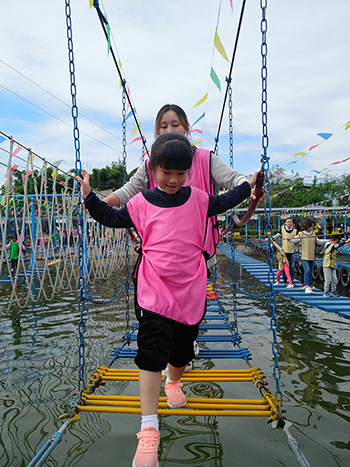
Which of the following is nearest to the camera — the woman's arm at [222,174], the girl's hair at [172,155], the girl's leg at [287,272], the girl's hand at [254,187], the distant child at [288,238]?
the girl's hair at [172,155]

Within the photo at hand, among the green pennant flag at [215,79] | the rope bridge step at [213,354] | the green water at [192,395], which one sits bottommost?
the green water at [192,395]

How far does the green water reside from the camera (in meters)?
1.79

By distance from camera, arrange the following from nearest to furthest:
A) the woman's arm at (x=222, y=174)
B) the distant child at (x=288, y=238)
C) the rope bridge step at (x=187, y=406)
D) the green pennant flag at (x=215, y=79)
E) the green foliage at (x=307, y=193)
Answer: the rope bridge step at (x=187, y=406) < the woman's arm at (x=222, y=174) < the green pennant flag at (x=215, y=79) < the distant child at (x=288, y=238) < the green foliage at (x=307, y=193)

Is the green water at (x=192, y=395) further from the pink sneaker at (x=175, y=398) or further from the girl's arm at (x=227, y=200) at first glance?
the girl's arm at (x=227, y=200)

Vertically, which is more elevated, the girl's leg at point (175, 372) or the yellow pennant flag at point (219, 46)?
the yellow pennant flag at point (219, 46)

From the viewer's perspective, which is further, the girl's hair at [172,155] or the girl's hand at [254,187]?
the girl's hand at [254,187]

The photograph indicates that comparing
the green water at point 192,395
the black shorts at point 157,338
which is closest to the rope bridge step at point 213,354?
the green water at point 192,395

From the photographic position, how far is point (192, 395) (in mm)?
2502

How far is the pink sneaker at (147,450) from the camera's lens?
1.34 metres

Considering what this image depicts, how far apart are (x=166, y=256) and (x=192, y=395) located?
134cm

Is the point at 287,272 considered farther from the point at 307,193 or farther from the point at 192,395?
the point at 307,193

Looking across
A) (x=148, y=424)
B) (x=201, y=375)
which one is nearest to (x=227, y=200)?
(x=148, y=424)

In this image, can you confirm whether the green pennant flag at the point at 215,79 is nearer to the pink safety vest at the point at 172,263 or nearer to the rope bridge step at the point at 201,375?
the pink safety vest at the point at 172,263

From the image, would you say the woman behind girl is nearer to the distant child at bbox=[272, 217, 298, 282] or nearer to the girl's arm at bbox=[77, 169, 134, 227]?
the girl's arm at bbox=[77, 169, 134, 227]
